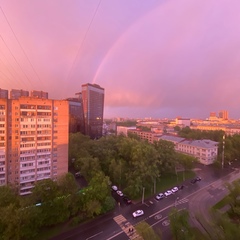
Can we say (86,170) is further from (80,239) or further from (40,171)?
(80,239)

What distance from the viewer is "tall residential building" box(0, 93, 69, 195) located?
12.1 meters

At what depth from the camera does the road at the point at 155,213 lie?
8.67 meters

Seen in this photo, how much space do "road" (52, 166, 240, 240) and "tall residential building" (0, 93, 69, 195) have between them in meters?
5.89

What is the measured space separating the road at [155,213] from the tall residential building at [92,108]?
20.5 metres

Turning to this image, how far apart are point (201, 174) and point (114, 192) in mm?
9867

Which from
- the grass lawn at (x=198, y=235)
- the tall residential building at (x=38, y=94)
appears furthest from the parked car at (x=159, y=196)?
the tall residential building at (x=38, y=94)

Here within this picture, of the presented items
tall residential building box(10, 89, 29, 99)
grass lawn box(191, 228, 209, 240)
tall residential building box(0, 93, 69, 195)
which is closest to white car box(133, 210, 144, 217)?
grass lawn box(191, 228, 209, 240)

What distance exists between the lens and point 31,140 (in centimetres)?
1272

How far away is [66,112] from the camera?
45.6 ft

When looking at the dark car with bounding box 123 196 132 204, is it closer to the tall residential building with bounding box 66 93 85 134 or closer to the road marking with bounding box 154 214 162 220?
the road marking with bounding box 154 214 162 220

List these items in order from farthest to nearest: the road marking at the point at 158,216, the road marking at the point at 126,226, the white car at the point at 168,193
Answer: the white car at the point at 168,193 → the road marking at the point at 158,216 → the road marking at the point at 126,226

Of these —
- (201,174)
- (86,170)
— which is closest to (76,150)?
(86,170)

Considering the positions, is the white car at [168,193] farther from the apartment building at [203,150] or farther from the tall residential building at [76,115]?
the tall residential building at [76,115]

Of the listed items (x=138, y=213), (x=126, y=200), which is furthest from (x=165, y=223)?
(x=126, y=200)
